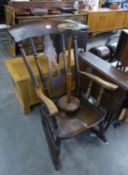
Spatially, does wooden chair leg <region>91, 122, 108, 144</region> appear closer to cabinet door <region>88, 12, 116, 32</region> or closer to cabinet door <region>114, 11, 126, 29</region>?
cabinet door <region>88, 12, 116, 32</region>

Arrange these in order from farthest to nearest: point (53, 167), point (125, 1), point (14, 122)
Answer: point (125, 1)
point (14, 122)
point (53, 167)

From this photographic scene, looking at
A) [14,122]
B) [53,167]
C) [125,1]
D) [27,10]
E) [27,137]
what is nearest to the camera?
[53,167]

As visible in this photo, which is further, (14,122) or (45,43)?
(14,122)

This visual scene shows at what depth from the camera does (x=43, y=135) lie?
5.23 feet

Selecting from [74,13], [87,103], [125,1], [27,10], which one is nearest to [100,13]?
[74,13]

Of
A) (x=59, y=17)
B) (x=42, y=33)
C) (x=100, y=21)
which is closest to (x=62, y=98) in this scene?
(x=42, y=33)

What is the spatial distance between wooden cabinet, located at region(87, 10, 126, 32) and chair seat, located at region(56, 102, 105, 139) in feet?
8.85

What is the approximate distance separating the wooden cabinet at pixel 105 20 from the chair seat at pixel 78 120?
8.85 feet

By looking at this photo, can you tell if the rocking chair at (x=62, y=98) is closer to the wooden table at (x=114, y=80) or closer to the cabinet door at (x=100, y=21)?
the wooden table at (x=114, y=80)

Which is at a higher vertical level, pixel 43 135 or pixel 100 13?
pixel 100 13

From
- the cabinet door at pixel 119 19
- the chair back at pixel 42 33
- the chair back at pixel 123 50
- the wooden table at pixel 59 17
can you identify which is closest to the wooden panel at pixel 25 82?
the chair back at pixel 42 33

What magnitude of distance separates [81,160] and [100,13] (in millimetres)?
3205

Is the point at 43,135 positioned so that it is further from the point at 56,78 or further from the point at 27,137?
the point at 56,78

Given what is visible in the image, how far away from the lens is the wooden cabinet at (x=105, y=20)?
3.54 metres
